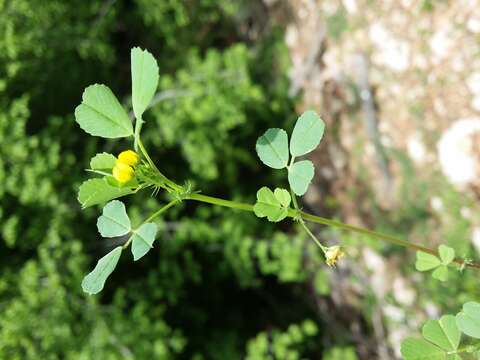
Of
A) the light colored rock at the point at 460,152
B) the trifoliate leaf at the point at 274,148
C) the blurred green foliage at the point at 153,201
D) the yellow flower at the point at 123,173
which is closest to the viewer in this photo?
the yellow flower at the point at 123,173

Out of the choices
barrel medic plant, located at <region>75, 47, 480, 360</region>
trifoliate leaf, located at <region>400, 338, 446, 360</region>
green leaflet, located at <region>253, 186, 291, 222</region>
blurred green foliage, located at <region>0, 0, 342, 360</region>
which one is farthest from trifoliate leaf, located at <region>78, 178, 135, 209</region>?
blurred green foliage, located at <region>0, 0, 342, 360</region>

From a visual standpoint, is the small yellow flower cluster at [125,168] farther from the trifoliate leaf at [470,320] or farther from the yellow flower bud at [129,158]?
the trifoliate leaf at [470,320]

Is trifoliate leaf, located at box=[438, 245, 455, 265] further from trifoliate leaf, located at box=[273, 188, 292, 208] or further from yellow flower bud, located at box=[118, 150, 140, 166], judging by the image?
yellow flower bud, located at box=[118, 150, 140, 166]

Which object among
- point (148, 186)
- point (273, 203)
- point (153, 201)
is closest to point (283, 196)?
point (273, 203)

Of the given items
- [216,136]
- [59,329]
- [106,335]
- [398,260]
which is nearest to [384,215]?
[398,260]

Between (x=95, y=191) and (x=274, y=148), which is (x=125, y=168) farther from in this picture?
(x=274, y=148)

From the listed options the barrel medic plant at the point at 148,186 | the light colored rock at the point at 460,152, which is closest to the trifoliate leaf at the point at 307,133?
the barrel medic plant at the point at 148,186

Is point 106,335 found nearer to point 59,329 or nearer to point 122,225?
point 59,329
